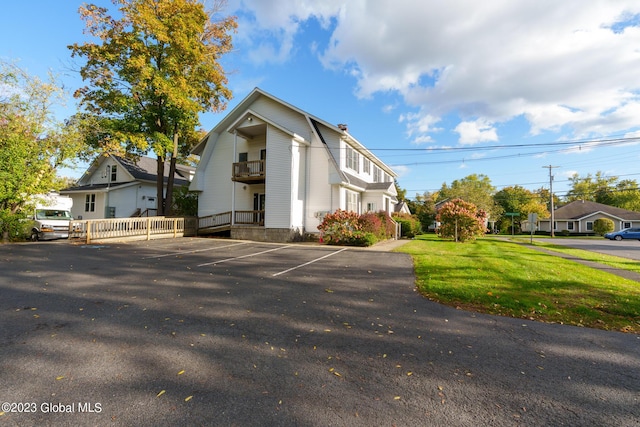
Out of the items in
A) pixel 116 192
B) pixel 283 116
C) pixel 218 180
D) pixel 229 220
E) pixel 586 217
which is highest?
pixel 283 116

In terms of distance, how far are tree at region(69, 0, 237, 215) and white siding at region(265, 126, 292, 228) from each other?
712cm

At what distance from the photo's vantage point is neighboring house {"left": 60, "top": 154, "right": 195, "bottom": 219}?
2491 cm

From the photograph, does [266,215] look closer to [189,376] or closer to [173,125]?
[173,125]

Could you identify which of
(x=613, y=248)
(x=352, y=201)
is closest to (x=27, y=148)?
(x=352, y=201)

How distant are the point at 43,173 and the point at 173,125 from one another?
8.31m

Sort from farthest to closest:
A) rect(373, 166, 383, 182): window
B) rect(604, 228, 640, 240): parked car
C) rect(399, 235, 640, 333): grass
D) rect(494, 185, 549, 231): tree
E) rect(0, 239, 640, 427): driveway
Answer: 1. rect(494, 185, 549, 231): tree
2. rect(604, 228, 640, 240): parked car
3. rect(373, 166, 383, 182): window
4. rect(399, 235, 640, 333): grass
5. rect(0, 239, 640, 427): driveway

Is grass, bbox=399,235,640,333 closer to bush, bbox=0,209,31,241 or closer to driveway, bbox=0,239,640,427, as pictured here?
driveway, bbox=0,239,640,427

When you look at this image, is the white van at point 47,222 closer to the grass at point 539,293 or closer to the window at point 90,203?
the window at point 90,203

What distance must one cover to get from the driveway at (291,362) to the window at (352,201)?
1376cm

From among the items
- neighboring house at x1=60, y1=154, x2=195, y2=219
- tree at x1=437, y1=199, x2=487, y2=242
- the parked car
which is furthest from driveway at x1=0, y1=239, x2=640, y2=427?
the parked car

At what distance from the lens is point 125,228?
16.6m

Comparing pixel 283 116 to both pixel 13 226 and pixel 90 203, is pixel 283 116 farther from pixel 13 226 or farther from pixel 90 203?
pixel 90 203

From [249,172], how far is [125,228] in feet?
26.2

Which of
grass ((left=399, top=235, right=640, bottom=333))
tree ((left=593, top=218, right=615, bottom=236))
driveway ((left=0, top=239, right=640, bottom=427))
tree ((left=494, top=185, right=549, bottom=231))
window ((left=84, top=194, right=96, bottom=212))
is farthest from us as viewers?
tree ((left=494, top=185, right=549, bottom=231))
